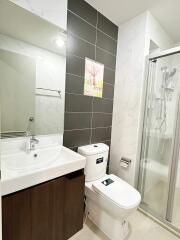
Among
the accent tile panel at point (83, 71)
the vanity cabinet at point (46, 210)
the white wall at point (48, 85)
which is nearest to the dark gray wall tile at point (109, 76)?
the accent tile panel at point (83, 71)

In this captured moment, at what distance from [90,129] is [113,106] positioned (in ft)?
1.73

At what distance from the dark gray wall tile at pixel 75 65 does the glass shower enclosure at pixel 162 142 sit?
32.3 inches

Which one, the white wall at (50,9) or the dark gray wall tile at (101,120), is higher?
the white wall at (50,9)

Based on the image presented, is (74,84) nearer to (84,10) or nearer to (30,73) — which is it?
(30,73)

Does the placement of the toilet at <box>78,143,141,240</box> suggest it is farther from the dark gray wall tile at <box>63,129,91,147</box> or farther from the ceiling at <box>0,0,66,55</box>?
the ceiling at <box>0,0,66,55</box>

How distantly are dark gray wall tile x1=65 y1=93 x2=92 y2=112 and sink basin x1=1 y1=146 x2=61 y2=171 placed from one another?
47 cm

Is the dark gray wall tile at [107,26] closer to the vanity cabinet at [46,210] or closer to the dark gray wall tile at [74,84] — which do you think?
the dark gray wall tile at [74,84]

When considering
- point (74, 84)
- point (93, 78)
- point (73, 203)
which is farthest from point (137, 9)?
point (73, 203)

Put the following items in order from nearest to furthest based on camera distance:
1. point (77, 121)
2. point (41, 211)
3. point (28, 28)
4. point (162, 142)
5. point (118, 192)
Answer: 1. point (41, 211)
2. point (28, 28)
3. point (118, 192)
4. point (77, 121)
5. point (162, 142)

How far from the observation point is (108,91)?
2.00 meters

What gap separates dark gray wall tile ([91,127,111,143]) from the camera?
6.22ft

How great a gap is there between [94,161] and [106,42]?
1.48m

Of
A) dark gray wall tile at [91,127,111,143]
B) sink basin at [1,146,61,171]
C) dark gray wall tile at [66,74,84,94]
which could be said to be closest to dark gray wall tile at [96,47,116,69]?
dark gray wall tile at [66,74,84,94]

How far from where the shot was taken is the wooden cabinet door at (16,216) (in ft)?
2.90
